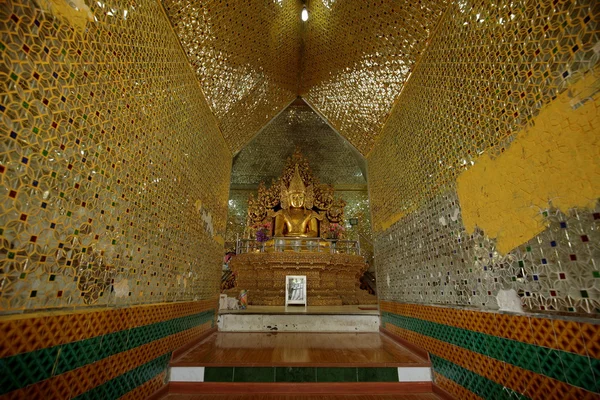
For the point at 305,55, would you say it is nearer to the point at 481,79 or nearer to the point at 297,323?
the point at 481,79

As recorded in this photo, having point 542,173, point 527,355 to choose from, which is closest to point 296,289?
point 527,355

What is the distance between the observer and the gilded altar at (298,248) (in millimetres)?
6832

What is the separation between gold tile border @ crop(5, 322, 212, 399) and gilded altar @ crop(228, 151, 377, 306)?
4461 mm

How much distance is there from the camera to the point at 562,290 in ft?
4.54

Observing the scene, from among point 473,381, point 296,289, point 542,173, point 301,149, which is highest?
point 301,149

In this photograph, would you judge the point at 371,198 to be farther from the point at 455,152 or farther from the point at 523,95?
the point at 523,95

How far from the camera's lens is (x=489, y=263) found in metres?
1.95

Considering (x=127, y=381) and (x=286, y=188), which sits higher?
(x=286, y=188)

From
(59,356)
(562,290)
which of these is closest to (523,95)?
(562,290)

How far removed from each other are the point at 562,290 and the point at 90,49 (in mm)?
2904

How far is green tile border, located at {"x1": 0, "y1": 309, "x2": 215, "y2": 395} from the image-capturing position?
1135 millimetres

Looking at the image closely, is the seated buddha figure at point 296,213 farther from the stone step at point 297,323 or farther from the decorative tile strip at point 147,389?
the decorative tile strip at point 147,389

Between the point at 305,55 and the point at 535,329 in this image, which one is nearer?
the point at 535,329

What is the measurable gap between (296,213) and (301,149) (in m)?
3.07
